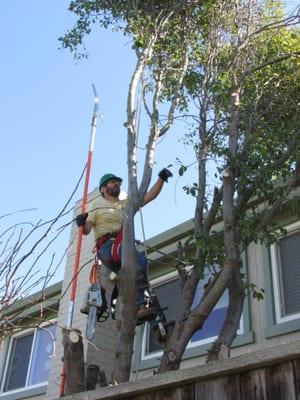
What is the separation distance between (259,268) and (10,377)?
5.65 m

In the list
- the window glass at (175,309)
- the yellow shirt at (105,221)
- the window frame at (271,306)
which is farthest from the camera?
the window glass at (175,309)

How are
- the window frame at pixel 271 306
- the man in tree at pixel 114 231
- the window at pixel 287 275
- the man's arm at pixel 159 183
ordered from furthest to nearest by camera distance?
the window at pixel 287 275, the window frame at pixel 271 306, the man's arm at pixel 159 183, the man in tree at pixel 114 231

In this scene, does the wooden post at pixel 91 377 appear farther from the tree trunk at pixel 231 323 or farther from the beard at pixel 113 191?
the beard at pixel 113 191

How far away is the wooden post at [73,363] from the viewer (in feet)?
14.0

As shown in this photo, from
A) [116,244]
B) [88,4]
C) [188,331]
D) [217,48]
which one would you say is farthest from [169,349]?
[88,4]

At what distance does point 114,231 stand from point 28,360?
17.0ft

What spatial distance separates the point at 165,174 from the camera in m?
6.01

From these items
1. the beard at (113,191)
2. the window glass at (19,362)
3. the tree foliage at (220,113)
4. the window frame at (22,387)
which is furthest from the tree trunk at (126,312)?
the window glass at (19,362)

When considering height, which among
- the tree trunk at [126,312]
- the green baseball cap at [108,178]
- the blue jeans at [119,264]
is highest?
the green baseball cap at [108,178]

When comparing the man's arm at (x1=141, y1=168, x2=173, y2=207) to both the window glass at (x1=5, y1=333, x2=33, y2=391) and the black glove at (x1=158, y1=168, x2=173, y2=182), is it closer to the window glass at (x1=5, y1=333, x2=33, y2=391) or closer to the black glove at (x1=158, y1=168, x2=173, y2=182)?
the black glove at (x1=158, y1=168, x2=173, y2=182)

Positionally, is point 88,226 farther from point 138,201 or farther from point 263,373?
point 263,373

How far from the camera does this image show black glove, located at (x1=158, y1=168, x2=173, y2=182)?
599 centimetres

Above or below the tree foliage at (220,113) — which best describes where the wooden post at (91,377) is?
below

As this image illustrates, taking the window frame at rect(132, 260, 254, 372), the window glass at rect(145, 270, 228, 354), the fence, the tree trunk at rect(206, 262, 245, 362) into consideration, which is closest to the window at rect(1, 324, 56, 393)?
the window frame at rect(132, 260, 254, 372)
